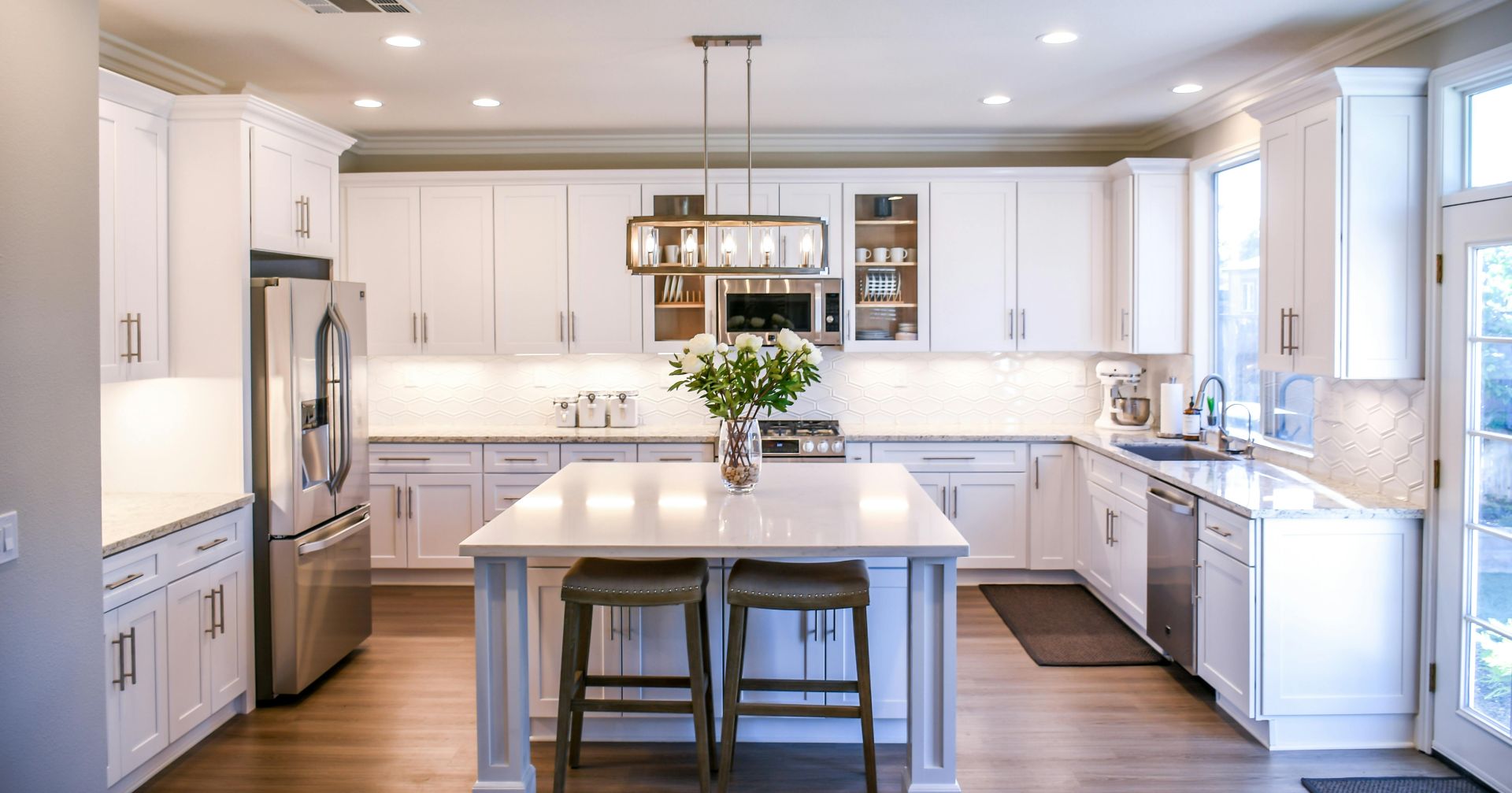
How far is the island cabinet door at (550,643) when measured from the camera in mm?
3352

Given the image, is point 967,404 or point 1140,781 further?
point 967,404

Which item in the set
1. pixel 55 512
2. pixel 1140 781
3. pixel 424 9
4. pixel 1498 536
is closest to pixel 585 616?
pixel 55 512

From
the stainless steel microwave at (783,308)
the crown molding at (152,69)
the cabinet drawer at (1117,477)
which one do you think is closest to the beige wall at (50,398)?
the crown molding at (152,69)

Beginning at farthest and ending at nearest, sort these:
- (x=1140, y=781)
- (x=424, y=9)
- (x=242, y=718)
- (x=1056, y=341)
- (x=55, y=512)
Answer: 1. (x=1056, y=341)
2. (x=242, y=718)
3. (x=424, y=9)
4. (x=1140, y=781)
5. (x=55, y=512)

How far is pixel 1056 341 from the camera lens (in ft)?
19.0

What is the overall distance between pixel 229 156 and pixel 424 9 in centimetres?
95

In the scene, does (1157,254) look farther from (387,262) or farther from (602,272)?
(387,262)

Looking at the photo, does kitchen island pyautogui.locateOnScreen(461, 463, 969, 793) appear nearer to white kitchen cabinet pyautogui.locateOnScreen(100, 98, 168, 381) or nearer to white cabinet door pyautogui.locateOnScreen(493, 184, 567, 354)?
white kitchen cabinet pyautogui.locateOnScreen(100, 98, 168, 381)

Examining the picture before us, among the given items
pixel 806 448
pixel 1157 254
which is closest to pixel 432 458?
pixel 806 448

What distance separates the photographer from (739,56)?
416 cm

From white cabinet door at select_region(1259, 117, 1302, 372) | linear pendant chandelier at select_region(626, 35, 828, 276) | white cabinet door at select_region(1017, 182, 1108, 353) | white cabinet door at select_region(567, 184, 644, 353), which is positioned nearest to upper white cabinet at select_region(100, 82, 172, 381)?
linear pendant chandelier at select_region(626, 35, 828, 276)

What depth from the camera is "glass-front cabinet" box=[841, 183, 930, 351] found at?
226 inches

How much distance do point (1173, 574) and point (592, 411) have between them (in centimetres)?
330

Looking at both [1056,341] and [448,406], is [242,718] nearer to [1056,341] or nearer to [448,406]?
[448,406]
